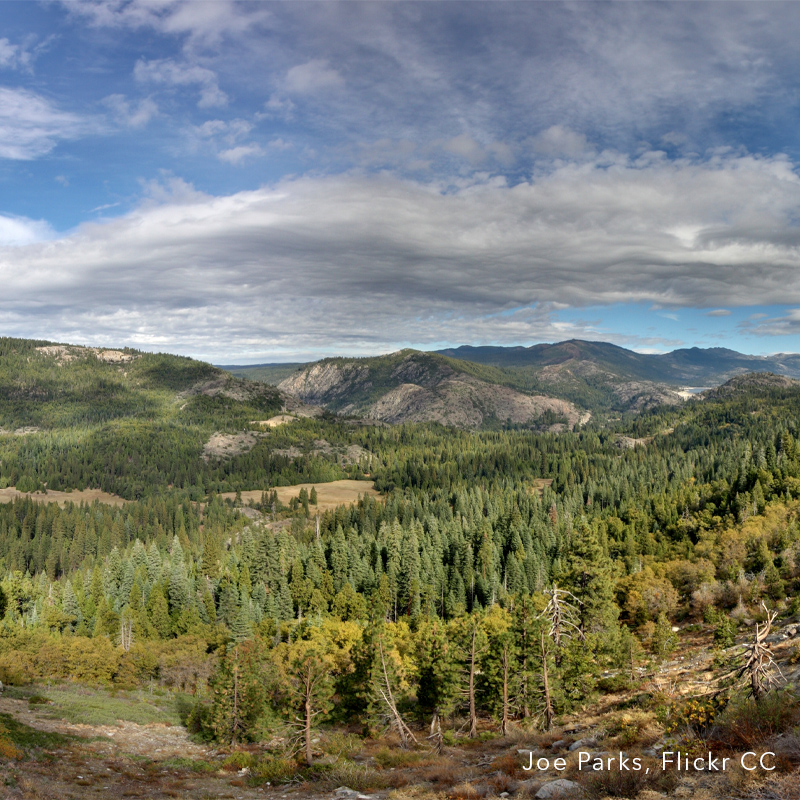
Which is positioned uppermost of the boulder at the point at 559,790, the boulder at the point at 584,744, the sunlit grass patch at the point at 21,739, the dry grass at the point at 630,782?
the dry grass at the point at 630,782

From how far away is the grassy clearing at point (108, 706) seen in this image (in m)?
62.7

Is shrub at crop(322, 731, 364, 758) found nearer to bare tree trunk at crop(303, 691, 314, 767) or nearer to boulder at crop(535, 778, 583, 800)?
bare tree trunk at crop(303, 691, 314, 767)

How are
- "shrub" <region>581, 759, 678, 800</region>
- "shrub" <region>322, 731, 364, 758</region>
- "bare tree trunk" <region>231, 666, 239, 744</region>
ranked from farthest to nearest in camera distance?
"bare tree trunk" <region>231, 666, 239, 744</region>, "shrub" <region>322, 731, 364, 758</region>, "shrub" <region>581, 759, 678, 800</region>

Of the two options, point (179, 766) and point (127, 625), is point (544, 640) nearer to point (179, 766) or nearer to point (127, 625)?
point (179, 766)

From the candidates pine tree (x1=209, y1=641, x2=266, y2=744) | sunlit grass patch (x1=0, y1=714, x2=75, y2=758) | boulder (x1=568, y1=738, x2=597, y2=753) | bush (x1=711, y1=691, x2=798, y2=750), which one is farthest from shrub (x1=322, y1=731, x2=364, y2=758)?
bush (x1=711, y1=691, x2=798, y2=750)

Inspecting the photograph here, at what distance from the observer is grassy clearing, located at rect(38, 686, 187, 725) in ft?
206

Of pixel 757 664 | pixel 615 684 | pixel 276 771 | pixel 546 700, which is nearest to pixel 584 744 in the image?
pixel 757 664

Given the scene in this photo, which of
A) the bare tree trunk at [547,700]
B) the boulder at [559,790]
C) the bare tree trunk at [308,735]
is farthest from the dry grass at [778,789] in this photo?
the bare tree trunk at [308,735]

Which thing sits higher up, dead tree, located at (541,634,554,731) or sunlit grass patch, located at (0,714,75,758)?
dead tree, located at (541,634,554,731)

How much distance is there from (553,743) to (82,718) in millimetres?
57804

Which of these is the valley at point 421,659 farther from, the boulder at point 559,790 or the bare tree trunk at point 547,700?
the bare tree trunk at point 547,700

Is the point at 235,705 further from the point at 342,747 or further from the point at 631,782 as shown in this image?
the point at 631,782

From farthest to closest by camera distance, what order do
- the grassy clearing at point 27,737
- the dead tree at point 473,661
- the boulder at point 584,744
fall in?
the dead tree at point 473,661 → the grassy clearing at point 27,737 → the boulder at point 584,744

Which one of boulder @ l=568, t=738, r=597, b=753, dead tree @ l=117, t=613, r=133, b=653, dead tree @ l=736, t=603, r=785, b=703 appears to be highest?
dead tree @ l=736, t=603, r=785, b=703
